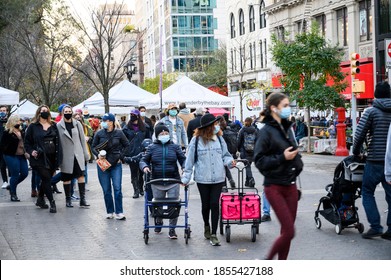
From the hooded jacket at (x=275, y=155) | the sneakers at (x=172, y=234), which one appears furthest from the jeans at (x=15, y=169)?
the hooded jacket at (x=275, y=155)

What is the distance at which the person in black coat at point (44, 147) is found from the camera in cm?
1308

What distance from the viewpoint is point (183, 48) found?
91.9 meters

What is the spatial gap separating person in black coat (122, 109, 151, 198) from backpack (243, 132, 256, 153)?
210cm

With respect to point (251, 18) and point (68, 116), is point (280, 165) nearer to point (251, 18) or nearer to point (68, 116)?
point (68, 116)

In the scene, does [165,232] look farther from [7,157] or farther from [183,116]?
[183,116]

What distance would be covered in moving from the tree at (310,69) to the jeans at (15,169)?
15.7 m

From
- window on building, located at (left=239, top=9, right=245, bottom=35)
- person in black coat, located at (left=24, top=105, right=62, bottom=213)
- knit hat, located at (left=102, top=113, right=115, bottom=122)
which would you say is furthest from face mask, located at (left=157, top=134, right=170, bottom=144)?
window on building, located at (left=239, top=9, right=245, bottom=35)

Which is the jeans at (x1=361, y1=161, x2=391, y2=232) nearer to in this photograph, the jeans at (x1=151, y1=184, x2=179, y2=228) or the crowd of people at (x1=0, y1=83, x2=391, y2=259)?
the crowd of people at (x1=0, y1=83, x2=391, y2=259)

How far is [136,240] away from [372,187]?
3.18m

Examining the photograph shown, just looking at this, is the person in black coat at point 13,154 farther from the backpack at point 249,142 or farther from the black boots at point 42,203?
the backpack at point 249,142

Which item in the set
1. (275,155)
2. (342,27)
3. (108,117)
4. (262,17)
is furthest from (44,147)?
(262,17)

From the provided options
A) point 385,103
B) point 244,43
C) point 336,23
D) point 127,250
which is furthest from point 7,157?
point 244,43

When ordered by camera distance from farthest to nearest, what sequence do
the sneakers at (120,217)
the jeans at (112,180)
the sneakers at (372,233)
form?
the sneakers at (120,217)
the jeans at (112,180)
the sneakers at (372,233)

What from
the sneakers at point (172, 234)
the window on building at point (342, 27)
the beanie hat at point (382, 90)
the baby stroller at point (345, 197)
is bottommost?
the sneakers at point (172, 234)
